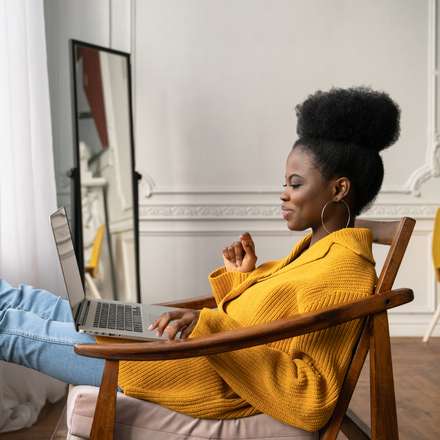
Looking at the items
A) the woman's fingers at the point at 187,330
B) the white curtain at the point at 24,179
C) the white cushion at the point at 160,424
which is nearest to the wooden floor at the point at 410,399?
the white curtain at the point at 24,179

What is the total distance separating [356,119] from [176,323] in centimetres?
71

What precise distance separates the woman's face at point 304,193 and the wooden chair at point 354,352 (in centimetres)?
29

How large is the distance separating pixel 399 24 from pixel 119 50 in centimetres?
176

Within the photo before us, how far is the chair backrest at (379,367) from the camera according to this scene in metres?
1.43

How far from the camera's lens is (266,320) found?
1.52 m

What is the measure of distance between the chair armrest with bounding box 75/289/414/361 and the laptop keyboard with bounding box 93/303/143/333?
15 cm

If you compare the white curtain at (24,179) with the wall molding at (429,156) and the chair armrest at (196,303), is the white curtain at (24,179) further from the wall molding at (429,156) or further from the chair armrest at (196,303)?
the wall molding at (429,156)

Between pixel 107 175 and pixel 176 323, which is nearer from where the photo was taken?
pixel 176 323

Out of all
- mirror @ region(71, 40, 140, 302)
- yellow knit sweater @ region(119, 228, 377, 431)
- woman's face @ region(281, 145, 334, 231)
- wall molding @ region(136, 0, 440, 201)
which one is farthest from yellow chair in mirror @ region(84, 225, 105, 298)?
yellow knit sweater @ region(119, 228, 377, 431)

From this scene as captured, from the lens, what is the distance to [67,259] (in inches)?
61.8

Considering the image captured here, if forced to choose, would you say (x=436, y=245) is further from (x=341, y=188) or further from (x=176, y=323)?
(x=176, y=323)

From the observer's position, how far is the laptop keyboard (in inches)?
58.2

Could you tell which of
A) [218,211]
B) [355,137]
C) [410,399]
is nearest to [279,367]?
[355,137]

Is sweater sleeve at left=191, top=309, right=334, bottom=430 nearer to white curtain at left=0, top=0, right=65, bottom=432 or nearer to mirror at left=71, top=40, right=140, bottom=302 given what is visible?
white curtain at left=0, top=0, right=65, bottom=432
